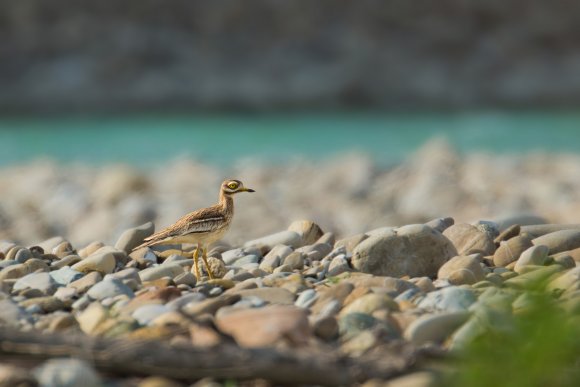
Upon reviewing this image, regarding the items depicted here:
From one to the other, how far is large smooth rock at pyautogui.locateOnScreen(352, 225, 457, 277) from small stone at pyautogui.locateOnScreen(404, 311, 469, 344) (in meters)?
0.80

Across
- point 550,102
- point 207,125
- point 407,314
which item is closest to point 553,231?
point 407,314

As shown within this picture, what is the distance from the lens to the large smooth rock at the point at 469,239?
428cm

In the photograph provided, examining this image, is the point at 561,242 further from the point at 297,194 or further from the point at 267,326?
the point at 297,194

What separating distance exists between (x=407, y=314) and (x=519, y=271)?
795 millimetres

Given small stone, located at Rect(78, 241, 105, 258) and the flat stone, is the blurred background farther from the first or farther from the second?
the flat stone

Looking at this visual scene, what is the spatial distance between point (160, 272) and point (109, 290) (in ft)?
1.17

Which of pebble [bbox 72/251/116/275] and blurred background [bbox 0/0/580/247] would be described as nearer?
pebble [bbox 72/251/116/275]

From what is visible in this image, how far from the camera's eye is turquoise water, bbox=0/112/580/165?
61.3 ft

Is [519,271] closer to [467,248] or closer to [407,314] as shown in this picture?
[467,248]

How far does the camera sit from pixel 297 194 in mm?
11766

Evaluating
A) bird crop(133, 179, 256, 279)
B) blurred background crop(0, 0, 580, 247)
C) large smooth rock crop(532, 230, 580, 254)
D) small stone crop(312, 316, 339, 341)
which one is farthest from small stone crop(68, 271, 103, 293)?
blurred background crop(0, 0, 580, 247)

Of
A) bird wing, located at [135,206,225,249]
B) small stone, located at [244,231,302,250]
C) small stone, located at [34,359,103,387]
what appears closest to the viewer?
small stone, located at [34,359,103,387]

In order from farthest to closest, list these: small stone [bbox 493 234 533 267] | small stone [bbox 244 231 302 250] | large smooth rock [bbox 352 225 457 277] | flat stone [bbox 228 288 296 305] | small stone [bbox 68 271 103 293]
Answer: small stone [bbox 244 231 302 250] < small stone [bbox 493 234 533 267] < large smooth rock [bbox 352 225 457 277] < small stone [bbox 68 271 103 293] < flat stone [bbox 228 288 296 305]

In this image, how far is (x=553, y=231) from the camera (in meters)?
4.49
